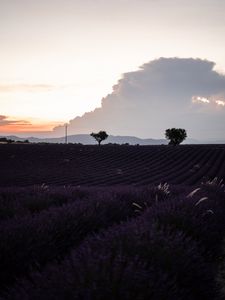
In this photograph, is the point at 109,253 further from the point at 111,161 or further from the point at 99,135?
the point at 99,135

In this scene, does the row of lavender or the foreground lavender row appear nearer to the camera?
the row of lavender

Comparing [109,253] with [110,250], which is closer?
[109,253]

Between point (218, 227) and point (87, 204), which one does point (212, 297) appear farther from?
point (87, 204)

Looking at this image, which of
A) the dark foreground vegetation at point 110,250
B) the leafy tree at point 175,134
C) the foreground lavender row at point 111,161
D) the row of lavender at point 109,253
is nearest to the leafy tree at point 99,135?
the leafy tree at point 175,134

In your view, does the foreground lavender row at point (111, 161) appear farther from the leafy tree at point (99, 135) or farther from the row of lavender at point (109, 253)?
the leafy tree at point (99, 135)

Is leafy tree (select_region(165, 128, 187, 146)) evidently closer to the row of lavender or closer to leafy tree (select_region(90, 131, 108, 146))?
leafy tree (select_region(90, 131, 108, 146))

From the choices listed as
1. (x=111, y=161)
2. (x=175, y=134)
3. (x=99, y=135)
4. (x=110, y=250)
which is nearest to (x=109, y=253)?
(x=110, y=250)

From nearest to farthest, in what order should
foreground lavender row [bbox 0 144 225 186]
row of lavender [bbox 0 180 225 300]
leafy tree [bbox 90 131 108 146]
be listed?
row of lavender [bbox 0 180 225 300] < foreground lavender row [bbox 0 144 225 186] < leafy tree [bbox 90 131 108 146]

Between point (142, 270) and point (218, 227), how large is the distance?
3.31m

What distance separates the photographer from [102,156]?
135 ft

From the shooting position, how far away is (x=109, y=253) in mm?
2881

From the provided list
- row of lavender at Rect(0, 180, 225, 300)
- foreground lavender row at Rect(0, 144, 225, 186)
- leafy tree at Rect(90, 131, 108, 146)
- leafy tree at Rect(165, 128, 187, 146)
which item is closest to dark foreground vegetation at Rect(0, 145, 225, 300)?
row of lavender at Rect(0, 180, 225, 300)

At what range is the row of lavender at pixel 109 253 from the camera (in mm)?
2447

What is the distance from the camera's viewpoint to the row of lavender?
8.03 ft
